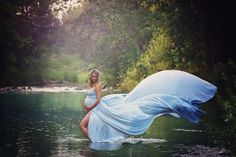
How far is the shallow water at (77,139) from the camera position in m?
10.1

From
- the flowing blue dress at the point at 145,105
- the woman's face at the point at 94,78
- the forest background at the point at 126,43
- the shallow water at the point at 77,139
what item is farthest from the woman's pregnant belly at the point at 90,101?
the forest background at the point at 126,43

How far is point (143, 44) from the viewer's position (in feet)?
114

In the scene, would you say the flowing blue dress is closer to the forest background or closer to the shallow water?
the shallow water

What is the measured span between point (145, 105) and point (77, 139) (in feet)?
5.61

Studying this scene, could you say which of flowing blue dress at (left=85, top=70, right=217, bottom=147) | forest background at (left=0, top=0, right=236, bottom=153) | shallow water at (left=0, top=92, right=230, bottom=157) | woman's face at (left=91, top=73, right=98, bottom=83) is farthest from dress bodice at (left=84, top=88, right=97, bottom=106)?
forest background at (left=0, top=0, right=236, bottom=153)

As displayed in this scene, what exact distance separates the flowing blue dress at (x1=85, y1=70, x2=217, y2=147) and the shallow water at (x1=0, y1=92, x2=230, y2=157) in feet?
1.09

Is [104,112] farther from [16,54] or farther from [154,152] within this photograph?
[16,54]

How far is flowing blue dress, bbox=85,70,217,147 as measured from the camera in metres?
11.4

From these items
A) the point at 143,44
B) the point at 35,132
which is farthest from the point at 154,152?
the point at 143,44

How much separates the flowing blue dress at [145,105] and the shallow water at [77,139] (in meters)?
0.33

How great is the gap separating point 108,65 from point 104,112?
24693mm

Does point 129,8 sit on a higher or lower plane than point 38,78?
higher

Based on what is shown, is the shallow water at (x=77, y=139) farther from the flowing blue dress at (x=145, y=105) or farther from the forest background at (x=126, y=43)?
the forest background at (x=126, y=43)

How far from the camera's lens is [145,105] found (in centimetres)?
1159
